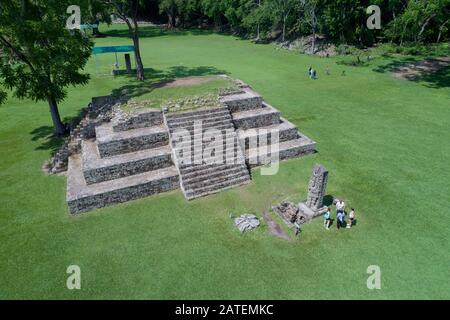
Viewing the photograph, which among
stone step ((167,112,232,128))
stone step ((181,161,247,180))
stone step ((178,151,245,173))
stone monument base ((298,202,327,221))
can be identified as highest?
stone step ((167,112,232,128))

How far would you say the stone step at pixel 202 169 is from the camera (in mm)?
15094

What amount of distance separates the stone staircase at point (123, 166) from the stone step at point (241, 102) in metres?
4.16

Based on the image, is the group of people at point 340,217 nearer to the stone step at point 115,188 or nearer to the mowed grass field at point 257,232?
the mowed grass field at point 257,232

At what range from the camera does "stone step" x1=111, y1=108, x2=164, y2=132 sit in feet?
53.6

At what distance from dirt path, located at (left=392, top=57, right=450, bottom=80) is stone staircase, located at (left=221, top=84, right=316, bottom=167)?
62.0 feet

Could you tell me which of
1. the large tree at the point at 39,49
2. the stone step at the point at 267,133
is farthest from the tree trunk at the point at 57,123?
the stone step at the point at 267,133

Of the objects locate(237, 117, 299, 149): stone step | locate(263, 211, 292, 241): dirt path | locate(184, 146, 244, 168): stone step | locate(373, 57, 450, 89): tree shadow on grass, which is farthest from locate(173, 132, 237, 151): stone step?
locate(373, 57, 450, 89): tree shadow on grass

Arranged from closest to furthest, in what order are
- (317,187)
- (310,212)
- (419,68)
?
1. (317,187)
2. (310,212)
3. (419,68)

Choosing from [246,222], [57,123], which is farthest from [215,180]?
[57,123]

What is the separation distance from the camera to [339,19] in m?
38.5

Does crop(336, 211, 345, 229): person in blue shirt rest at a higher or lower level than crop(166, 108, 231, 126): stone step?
lower

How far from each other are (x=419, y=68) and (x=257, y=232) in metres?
29.7

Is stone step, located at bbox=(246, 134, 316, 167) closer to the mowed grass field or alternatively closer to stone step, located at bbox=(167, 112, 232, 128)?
the mowed grass field

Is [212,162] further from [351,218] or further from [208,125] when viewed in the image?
[351,218]
